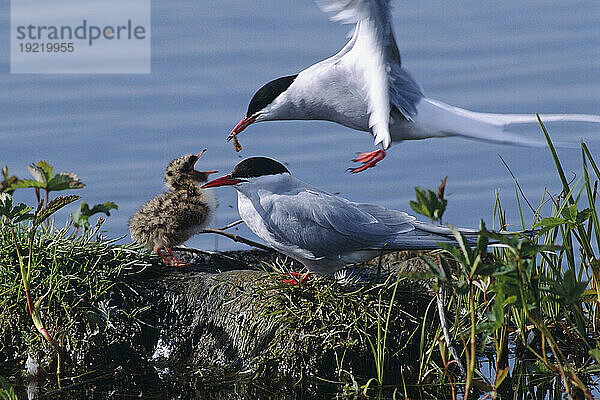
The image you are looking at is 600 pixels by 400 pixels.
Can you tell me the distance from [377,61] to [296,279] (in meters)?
1.05

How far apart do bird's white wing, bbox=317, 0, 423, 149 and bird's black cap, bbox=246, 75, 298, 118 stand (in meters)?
0.33

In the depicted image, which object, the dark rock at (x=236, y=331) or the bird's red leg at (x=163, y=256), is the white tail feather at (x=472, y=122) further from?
the bird's red leg at (x=163, y=256)

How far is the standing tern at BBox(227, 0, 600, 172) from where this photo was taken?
4578mm

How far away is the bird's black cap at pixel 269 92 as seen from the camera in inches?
201

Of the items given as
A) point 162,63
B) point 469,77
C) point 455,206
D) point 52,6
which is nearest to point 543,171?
point 455,206

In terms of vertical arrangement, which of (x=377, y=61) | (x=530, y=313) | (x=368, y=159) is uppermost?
(x=377, y=61)

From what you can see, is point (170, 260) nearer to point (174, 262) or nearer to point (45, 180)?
point (174, 262)

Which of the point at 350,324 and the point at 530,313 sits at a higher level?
the point at 530,313

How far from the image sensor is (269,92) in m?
5.13

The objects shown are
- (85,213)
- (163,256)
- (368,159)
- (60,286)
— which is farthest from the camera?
(85,213)

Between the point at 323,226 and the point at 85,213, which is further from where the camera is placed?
the point at 85,213

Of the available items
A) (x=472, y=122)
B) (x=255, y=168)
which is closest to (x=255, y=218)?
(x=255, y=168)

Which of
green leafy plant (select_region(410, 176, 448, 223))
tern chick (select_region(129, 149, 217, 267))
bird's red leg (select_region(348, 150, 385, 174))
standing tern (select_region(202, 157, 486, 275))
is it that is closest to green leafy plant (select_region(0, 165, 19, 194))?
tern chick (select_region(129, 149, 217, 267))

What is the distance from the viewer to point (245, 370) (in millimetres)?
4602
